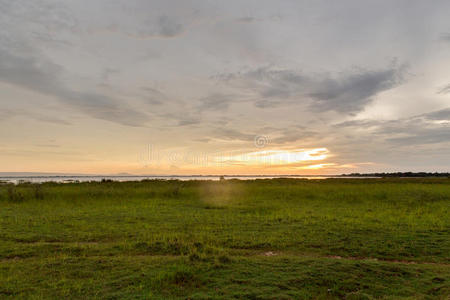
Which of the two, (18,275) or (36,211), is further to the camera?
(36,211)

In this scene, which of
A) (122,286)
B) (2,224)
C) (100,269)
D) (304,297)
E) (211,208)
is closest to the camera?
(304,297)

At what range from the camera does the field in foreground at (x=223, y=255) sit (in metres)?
7.34

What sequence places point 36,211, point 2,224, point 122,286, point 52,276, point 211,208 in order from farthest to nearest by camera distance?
1. point 211,208
2. point 36,211
3. point 2,224
4. point 52,276
5. point 122,286

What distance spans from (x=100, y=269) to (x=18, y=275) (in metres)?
2.13

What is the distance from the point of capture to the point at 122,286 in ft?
24.3

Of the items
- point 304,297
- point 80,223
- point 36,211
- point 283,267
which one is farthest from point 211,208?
point 304,297

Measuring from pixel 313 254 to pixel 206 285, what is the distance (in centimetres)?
491

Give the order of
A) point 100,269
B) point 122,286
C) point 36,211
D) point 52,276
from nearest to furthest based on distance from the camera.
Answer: point 122,286, point 52,276, point 100,269, point 36,211

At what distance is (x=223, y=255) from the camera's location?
9.47m

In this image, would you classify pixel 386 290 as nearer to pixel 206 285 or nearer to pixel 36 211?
pixel 206 285

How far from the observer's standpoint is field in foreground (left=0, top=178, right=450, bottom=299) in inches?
289

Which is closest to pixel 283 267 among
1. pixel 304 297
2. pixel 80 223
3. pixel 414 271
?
pixel 304 297

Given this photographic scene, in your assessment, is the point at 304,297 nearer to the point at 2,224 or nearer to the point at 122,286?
the point at 122,286

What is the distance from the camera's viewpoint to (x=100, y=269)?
8.59m
